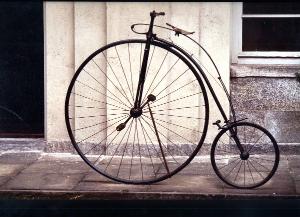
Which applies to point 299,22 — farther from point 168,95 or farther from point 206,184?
point 206,184

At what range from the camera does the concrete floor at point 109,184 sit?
543 centimetres

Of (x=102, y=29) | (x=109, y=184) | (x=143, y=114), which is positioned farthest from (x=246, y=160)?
(x=102, y=29)

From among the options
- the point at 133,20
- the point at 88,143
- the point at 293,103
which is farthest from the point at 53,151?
the point at 293,103

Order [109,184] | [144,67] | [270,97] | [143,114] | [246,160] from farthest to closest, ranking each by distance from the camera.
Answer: [270,97] → [143,114] → [246,160] → [109,184] → [144,67]

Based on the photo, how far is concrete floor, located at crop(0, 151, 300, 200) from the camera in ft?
17.8

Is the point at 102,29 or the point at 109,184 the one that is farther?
the point at 102,29

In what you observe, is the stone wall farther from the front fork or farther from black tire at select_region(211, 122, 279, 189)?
the front fork

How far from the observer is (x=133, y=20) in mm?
6855

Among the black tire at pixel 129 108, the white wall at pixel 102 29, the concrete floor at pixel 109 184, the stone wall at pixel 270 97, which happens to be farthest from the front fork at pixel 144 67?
the stone wall at pixel 270 97

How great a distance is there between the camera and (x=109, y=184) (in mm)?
5762

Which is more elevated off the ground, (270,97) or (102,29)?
(102,29)

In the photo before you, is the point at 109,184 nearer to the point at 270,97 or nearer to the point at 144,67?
the point at 144,67

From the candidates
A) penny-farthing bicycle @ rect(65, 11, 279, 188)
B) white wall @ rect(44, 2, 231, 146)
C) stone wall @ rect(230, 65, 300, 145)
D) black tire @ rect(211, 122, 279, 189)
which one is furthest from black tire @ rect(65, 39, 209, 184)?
stone wall @ rect(230, 65, 300, 145)

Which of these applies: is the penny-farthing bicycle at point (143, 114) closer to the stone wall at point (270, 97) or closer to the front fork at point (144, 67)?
the stone wall at point (270, 97)
